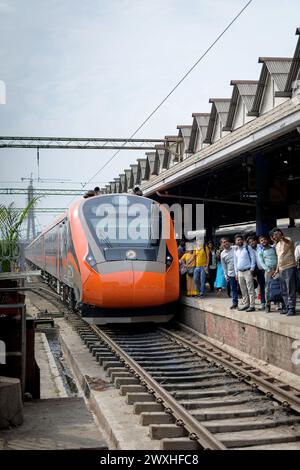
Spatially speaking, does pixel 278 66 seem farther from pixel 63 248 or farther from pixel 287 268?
pixel 287 268

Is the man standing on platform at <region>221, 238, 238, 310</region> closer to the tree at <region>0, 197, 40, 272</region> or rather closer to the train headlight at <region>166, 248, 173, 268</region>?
the train headlight at <region>166, 248, 173, 268</region>

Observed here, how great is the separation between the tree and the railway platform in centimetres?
386

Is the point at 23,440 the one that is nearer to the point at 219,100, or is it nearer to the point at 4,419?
the point at 4,419

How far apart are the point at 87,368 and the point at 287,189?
942cm

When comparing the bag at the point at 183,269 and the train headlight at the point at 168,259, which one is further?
the bag at the point at 183,269

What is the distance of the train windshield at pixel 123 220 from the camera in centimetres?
1284

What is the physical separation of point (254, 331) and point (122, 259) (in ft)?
11.2

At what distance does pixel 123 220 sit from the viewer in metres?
13.1

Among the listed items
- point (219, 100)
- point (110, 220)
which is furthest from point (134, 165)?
point (110, 220)

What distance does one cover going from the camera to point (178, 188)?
1817cm

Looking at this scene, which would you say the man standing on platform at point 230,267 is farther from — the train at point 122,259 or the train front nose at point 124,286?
the train front nose at point 124,286

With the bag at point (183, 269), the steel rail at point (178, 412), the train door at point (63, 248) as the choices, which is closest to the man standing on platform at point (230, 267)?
the bag at point (183, 269)

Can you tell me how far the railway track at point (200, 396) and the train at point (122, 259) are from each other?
36.5 inches

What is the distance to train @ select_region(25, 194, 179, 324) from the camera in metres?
12.2
